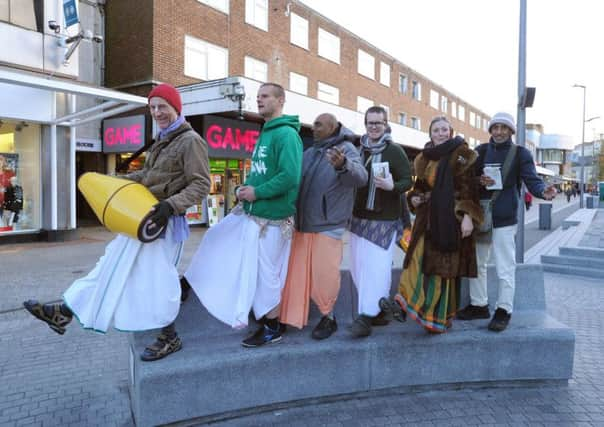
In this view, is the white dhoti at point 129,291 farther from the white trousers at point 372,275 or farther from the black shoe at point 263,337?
the white trousers at point 372,275

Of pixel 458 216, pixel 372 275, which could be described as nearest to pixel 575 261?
pixel 458 216

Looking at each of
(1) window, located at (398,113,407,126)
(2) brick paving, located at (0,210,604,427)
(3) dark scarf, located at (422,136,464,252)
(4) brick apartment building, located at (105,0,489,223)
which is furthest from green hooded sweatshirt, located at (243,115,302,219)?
(1) window, located at (398,113,407,126)

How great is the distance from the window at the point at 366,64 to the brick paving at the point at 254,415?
2516 centimetres

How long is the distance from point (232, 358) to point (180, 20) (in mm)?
15805

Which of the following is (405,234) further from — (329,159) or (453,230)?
(329,159)

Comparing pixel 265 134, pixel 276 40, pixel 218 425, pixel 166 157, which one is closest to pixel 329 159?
pixel 265 134

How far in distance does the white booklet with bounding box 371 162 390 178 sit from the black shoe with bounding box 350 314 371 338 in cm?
105

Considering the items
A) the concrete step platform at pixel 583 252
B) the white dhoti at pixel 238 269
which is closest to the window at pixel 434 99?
the concrete step platform at pixel 583 252

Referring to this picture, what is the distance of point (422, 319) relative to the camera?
3.43 meters

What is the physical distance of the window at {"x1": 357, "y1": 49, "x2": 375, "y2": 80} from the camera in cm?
2800

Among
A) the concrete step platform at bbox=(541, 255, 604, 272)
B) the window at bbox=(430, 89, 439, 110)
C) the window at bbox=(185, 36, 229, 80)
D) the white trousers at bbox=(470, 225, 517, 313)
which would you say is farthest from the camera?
the window at bbox=(430, 89, 439, 110)

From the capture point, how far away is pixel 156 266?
2908 mm

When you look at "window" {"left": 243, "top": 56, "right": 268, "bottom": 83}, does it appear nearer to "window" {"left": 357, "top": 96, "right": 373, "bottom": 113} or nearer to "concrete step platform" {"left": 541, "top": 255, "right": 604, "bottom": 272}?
"window" {"left": 357, "top": 96, "right": 373, "bottom": 113}

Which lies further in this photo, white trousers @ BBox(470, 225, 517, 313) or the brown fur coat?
white trousers @ BBox(470, 225, 517, 313)
